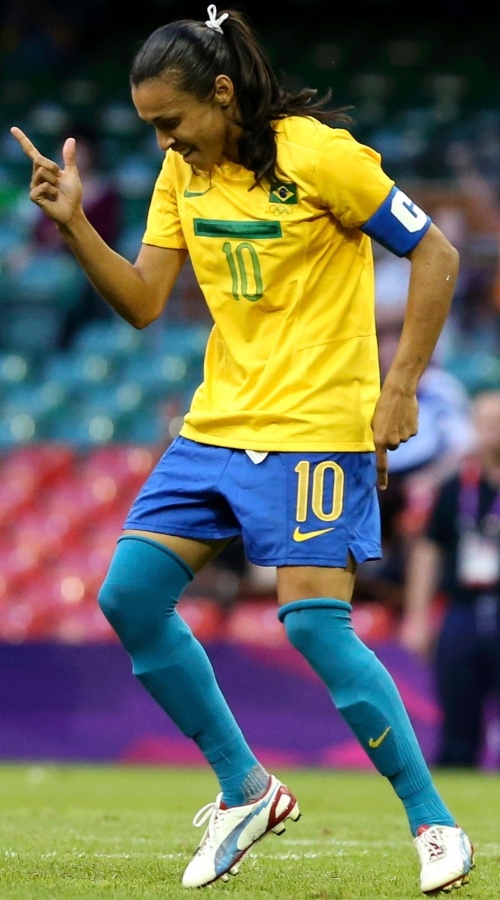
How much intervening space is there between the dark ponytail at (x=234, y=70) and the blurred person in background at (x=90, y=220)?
922cm

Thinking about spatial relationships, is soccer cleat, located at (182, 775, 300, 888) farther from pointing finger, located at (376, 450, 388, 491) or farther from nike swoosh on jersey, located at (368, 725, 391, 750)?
pointing finger, located at (376, 450, 388, 491)

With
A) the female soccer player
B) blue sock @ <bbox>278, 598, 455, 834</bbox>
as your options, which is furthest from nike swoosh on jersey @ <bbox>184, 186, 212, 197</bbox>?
blue sock @ <bbox>278, 598, 455, 834</bbox>

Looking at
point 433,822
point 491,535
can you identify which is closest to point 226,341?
point 433,822

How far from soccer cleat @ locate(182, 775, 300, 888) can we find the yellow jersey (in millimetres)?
867

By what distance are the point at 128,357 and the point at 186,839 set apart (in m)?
8.84

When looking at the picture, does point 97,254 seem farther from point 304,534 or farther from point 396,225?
point 304,534

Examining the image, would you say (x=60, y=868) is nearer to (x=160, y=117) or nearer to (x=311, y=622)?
(x=311, y=622)

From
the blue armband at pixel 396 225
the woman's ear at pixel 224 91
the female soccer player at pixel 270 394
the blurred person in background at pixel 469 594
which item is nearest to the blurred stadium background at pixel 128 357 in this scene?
the blurred person in background at pixel 469 594

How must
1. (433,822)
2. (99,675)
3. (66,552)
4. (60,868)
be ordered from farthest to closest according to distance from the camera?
(66,552) < (99,675) < (60,868) < (433,822)

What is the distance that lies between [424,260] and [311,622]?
35.1 inches

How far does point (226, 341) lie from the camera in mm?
3836

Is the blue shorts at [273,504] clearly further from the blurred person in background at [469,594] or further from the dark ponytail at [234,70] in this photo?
the blurred person in background at [469,594]

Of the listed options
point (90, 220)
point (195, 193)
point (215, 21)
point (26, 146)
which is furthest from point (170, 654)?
point (90, 220)

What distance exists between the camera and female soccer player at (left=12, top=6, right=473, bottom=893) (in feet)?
11.9
